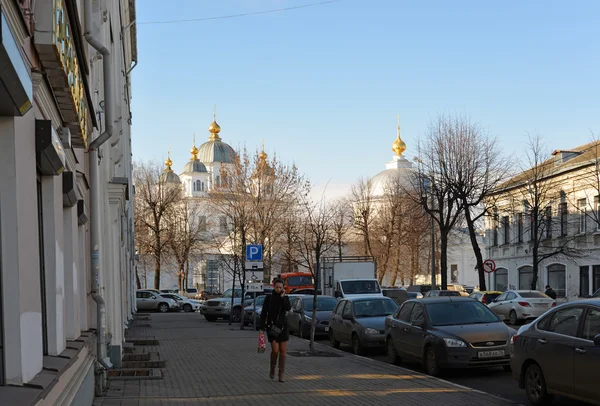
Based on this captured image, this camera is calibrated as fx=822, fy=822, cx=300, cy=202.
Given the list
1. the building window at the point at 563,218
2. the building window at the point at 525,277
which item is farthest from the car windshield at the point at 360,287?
the building window at the point at 525,277

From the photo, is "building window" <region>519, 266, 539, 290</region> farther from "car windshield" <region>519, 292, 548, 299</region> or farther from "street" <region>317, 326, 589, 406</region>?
"street" <region>317, 326, 589, 406</region>

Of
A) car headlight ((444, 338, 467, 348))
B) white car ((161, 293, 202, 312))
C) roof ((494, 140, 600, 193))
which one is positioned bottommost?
white car ((161, 293, 202, 312))

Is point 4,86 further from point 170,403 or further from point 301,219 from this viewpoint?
point 301,219

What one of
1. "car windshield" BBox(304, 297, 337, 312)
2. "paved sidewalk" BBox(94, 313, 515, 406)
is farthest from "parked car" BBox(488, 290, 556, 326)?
"paved sidewalk" BBox(94, 313, 515, 406)

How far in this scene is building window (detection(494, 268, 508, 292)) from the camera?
180 ft

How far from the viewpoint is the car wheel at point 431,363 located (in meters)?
14.4

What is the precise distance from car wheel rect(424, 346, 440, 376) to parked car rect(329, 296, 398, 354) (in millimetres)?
4227

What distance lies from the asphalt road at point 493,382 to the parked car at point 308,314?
8.95 meters

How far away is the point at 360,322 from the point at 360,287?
16.5 m

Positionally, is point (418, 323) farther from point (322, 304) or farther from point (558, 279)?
point (558, 279)

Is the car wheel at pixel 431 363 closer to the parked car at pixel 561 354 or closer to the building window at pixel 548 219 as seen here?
the parked car at pixel 561 354

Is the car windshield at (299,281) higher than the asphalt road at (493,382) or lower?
higher

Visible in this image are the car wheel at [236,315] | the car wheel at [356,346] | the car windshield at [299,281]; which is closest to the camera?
the car wheel at [356,346]

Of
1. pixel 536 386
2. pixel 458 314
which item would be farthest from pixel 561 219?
pixel 536 386
